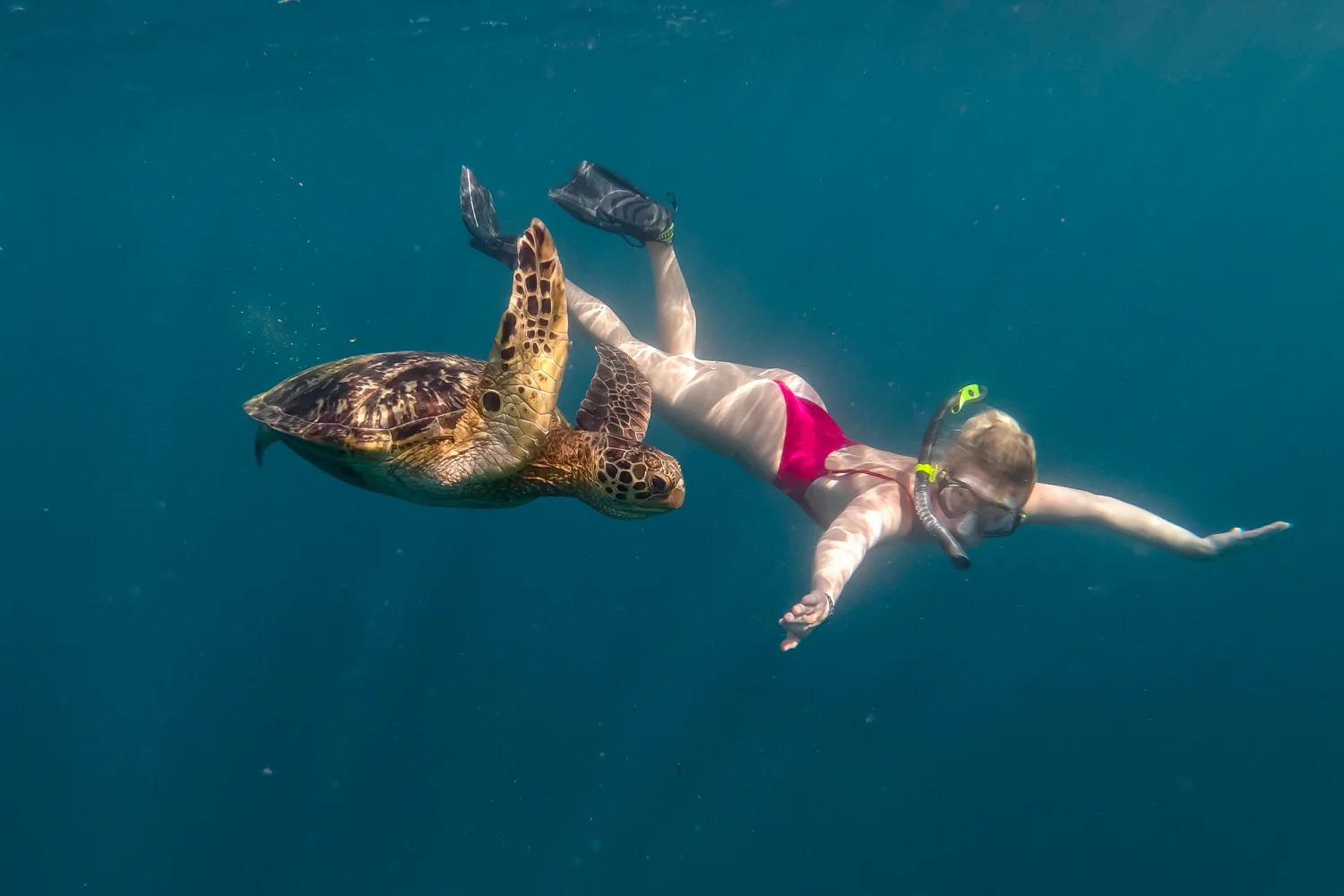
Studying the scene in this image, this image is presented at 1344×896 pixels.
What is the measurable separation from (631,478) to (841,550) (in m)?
1.13

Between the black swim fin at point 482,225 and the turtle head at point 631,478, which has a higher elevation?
the black swim fin at point 482,225

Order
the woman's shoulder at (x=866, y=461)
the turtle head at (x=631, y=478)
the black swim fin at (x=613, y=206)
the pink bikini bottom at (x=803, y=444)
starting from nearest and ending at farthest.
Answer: the turtle head at (x=631, y=478)
the woman's shoulder at (x=866, y=461)
the pink bikini bottom at (x=803, y=444)
the black swim fin at (x=613, y=206)

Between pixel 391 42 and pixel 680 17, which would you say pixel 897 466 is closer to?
pixel 680 17

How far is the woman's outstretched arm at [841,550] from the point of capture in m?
2.74

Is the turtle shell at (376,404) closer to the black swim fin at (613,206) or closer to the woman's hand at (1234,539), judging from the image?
the black swim fin at (613,206)

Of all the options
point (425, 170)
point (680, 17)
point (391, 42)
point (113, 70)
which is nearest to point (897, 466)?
point (680, 17)

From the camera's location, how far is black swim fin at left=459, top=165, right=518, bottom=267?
21.2 feet

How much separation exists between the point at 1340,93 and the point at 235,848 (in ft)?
134

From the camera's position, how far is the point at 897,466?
476 cm

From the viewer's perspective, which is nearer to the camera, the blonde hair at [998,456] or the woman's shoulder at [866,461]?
the blonde hair at [998,456]

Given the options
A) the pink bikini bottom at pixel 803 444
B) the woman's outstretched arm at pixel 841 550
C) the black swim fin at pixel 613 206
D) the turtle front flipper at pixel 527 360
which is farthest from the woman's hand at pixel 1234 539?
the black swim fin at pixel 613 206

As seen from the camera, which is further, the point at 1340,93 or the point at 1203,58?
the point at 1340,93

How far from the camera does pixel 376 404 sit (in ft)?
12.4

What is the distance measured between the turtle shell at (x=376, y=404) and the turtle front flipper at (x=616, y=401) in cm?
70
